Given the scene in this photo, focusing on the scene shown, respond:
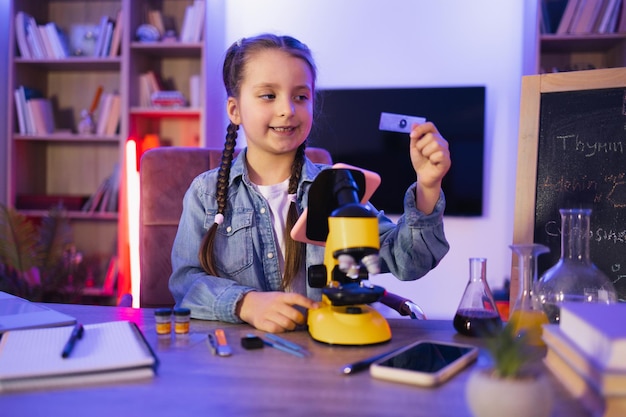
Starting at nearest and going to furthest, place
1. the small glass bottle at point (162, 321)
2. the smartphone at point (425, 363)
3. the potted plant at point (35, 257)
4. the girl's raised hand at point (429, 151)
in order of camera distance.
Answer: the smartphone at point (425, 363) → the small glass bottle at point (162, 321) → the girl's raised hand at point (429, 151) → the potted plant at point (35, 257)

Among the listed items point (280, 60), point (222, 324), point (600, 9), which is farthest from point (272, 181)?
point (600, 9)

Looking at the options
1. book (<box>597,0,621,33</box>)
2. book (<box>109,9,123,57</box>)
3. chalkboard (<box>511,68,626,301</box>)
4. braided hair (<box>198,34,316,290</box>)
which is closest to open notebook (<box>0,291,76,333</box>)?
braided hair (<box>198,34,316,290</box>)

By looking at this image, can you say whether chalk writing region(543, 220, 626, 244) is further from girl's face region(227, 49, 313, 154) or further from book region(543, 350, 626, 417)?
girl's face region(227, 49, 313, 154)

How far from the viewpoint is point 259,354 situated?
2.76 feet

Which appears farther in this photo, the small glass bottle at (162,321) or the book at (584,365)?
the small glass bottle at (162,321)

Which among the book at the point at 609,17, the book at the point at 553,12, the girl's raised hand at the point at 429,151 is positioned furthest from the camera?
the book at the point at 553,12

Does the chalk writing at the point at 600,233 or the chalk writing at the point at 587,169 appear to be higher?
the chalk writing at the point at 587,169

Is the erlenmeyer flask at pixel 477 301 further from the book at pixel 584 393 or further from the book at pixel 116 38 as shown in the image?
the book at pixel 116 38

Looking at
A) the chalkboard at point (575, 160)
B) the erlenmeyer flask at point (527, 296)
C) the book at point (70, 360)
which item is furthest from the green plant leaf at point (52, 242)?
the erlenmeyer flask at point (527, 296)

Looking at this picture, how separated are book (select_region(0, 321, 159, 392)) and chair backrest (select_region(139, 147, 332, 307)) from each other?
2.42 feet

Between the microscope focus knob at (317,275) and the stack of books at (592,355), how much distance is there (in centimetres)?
33

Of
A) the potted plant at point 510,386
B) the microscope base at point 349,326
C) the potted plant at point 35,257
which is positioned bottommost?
the potted plant at point 35,257

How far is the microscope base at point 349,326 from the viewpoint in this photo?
874 millimetres

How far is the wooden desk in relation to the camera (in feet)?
2.05
